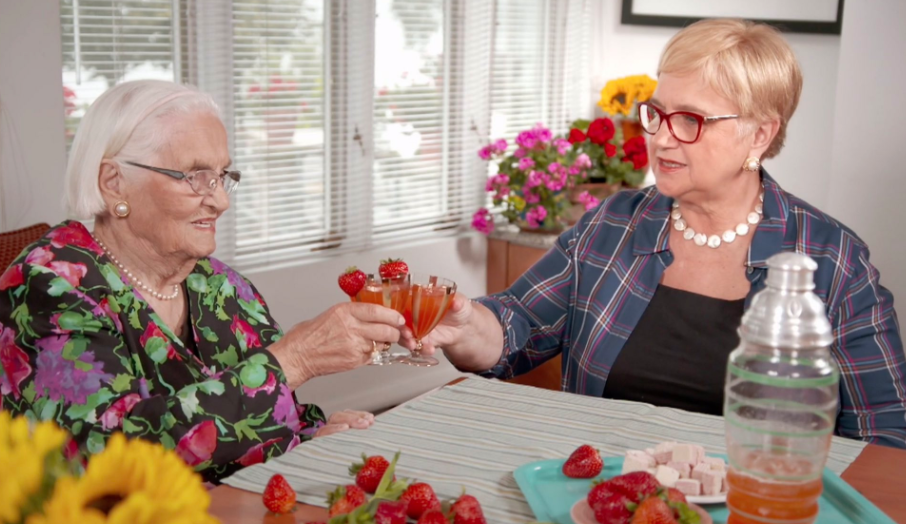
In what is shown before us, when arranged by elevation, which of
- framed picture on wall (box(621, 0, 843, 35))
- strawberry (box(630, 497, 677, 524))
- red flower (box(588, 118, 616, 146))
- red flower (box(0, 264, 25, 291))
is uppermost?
framed picture on wall (box(621, 0, 843, 35))

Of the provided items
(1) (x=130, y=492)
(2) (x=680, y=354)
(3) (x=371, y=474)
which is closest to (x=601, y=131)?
(2) (x=680, y=354)

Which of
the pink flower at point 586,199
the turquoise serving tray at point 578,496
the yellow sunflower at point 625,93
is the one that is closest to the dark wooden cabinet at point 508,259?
the pink flower at point 586,199

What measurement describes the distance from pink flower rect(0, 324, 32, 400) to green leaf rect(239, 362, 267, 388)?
1.19ft

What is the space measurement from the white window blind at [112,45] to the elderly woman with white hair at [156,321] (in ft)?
4.25

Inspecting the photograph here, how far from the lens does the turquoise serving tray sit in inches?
53.1

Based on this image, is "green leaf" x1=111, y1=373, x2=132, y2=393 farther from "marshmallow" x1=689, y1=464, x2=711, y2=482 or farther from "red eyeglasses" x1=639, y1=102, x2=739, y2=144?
"red eyeglasses" x1=639, y1=102, x2=739, y2=144

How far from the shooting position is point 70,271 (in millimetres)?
1779

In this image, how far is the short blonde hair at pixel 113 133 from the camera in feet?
6.12

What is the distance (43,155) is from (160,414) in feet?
5.24

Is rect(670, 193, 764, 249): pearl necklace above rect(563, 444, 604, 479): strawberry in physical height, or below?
above

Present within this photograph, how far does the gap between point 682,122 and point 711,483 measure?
1.02 m

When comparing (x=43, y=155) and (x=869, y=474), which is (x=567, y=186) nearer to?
(x=43, y=155)

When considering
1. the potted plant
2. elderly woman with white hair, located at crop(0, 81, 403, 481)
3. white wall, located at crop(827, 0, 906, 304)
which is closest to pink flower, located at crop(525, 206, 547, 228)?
the potted plant

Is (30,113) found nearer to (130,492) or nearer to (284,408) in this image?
(284,408)
